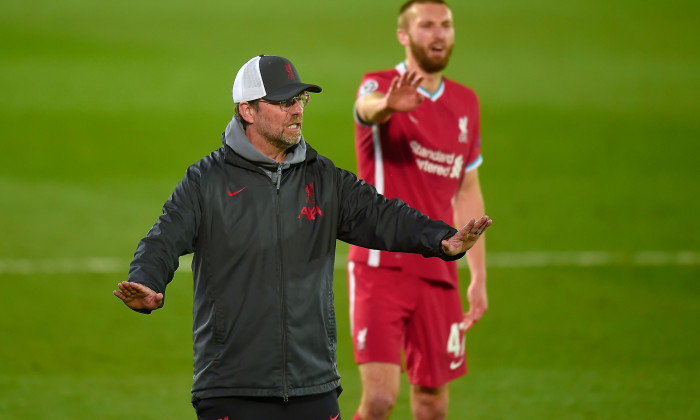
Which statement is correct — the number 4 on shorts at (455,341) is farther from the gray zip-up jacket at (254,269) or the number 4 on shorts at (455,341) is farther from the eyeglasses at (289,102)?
the eyeglasses at (289,102)

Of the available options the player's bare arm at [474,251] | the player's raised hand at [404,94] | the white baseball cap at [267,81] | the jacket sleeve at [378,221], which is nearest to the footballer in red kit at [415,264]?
the player's bare arm at [474,251]

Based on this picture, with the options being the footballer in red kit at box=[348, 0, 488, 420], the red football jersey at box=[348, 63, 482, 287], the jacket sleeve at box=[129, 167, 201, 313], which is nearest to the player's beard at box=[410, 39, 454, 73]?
the footballer in red kit at box=[348, 0, 488, 420]

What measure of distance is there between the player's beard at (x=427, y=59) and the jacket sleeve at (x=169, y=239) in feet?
7.25

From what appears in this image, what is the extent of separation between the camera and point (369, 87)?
5.96 meters

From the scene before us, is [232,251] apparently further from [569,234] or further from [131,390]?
[569,234]

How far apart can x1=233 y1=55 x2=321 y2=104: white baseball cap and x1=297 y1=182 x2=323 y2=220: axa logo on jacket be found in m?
0.37

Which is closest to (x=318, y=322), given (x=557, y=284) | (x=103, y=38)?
(x=557, y=284)

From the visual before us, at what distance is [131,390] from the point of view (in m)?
7.86

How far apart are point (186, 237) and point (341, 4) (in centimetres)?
1674

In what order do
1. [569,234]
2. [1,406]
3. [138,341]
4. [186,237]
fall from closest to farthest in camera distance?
[186,237] < [1,406] < [138,341] < [569,234]

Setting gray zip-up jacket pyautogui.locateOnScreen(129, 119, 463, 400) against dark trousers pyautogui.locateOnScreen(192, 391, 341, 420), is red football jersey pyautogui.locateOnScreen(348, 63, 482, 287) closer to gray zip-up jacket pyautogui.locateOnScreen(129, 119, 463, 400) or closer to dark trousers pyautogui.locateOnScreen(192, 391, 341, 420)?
gray zip-up jacket pyautogui.locateOnScreen(129, 119, 463, 400)

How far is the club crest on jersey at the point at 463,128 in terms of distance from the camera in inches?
244

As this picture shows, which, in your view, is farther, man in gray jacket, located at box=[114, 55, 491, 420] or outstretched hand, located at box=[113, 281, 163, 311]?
man in gray jacket, located at box=[114, 55, 491, 420]

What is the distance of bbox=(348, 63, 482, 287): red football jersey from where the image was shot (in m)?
6.00
